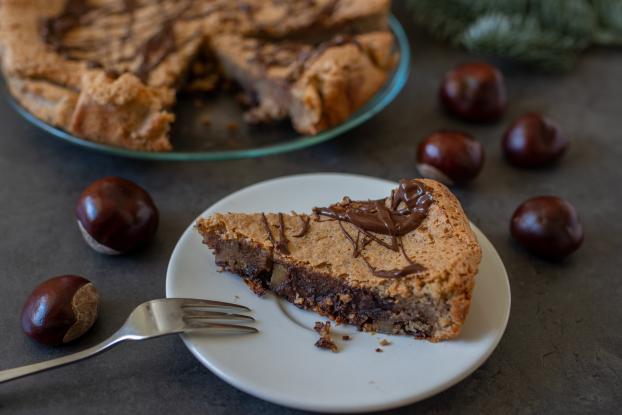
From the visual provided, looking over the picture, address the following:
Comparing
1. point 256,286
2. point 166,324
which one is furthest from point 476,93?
point 166,324

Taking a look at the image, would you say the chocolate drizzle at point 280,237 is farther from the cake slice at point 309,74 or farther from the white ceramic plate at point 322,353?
the cake slice at point 309,74

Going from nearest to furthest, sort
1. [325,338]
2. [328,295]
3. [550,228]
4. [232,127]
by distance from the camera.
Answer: [325,338]
[328,295]
[550,228]
[232,127]

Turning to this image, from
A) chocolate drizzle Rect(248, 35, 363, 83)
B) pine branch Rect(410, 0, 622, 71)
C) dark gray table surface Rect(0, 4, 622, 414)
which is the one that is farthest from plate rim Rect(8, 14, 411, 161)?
pine branch Rect(410, 0, 622, 71)

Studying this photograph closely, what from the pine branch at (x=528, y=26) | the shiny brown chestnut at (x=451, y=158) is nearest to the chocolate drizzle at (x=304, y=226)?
the shiny brown chestnut at (x=451, y=158)

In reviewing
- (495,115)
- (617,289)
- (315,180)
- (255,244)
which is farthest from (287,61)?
(617,289)

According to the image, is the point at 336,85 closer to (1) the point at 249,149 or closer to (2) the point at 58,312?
(1) the point at 249,149

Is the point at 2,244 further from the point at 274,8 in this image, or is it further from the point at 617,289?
the point at 617,289
